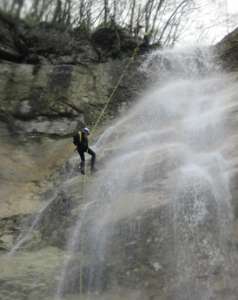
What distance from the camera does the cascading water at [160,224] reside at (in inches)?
256

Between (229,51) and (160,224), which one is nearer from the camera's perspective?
(160,224)

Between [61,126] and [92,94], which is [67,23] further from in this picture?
[61,126]

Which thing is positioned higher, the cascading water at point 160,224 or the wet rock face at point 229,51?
the wet rock face at point 229,51

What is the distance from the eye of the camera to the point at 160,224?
7.19 m

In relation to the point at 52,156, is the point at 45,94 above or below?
above

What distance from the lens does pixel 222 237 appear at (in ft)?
22.3

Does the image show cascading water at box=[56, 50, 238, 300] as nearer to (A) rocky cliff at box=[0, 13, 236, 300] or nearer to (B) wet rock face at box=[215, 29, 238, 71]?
(A) rocky cliff at box=[0, 13, 236, 300]

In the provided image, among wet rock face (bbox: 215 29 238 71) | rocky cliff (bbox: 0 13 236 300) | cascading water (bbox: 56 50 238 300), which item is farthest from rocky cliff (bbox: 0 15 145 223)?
wet rock face (bbox: 215 29 238 71)

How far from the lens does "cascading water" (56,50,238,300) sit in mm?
6492

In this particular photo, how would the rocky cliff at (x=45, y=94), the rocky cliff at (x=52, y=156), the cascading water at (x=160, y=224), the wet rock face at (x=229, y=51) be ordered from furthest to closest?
the wet rock face at (x=229, y=51), the rocky cliff at (x=45, y=94), the rocky cliff at (x=52, y=156), the cascading water at (x=160, y=224)

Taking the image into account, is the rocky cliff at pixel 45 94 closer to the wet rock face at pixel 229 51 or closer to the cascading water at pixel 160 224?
the cascading water at pixel 160 224

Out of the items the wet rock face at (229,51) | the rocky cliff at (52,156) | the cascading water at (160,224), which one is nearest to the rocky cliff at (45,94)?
the rocky cliff at (52,156)

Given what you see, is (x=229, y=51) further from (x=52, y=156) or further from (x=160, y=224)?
(x=160, y=224)

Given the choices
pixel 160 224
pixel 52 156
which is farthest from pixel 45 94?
pixel 160 224
